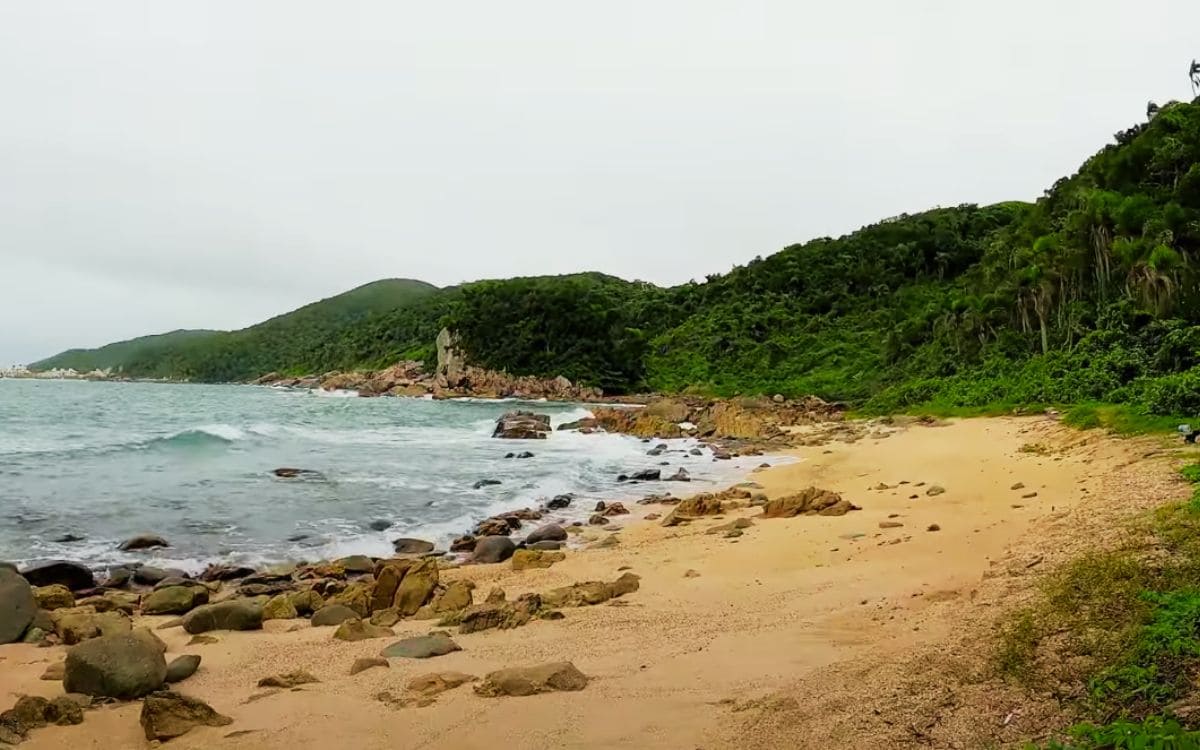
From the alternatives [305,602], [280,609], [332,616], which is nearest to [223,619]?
[280,609]

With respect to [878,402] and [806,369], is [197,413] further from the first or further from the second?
[806,369]

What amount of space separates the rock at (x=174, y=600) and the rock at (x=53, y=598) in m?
0.80

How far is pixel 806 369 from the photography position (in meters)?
58.2

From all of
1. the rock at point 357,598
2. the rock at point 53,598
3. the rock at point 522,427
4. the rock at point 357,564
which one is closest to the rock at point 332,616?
the rock at point 357,598

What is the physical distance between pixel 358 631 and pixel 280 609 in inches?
69.1

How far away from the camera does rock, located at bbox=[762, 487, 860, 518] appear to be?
12.0m

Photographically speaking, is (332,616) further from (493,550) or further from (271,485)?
(271,485)

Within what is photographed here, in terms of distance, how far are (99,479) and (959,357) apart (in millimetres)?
34690

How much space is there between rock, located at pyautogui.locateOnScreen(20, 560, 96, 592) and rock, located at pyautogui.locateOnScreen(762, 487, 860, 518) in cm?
990

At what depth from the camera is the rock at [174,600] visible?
28.9 ft

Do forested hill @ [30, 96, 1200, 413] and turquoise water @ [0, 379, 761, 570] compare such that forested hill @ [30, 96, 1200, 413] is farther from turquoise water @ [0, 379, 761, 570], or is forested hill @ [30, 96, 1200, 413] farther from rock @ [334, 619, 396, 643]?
rock @ [334, 619, 396, 643]

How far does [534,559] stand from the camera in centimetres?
1052

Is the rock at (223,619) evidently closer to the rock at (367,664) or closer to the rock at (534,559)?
the rock at (367,664)

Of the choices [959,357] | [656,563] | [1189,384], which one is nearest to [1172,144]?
[959,357]
